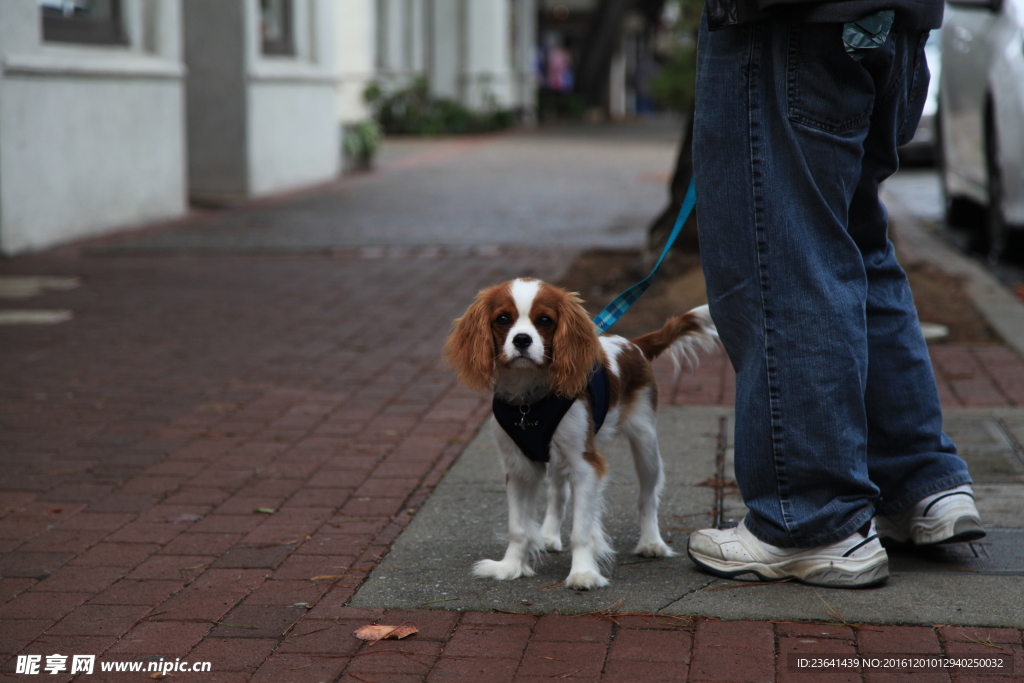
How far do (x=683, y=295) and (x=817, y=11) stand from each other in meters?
4.22

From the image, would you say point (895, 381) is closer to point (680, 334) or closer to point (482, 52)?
point (680, 334)

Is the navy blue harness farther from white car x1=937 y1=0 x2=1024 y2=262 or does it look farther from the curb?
white car x1=937 y1=0 x2=1024 y2=262

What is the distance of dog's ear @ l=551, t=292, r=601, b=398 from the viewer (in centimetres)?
320

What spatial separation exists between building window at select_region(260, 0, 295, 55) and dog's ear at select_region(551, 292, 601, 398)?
13.2 meters

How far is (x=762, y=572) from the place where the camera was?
3.32 meters

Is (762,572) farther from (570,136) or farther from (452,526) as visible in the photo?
(570,136)

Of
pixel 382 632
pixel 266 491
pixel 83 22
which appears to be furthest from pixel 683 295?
pixel 83 22

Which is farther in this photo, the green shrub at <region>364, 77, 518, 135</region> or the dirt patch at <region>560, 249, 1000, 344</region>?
the green shrub at <region>364, 77, 518, 135</region>

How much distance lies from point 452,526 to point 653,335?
0.88 m

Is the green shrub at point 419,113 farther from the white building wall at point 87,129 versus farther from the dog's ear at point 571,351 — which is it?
the dog's ear at point 571,351

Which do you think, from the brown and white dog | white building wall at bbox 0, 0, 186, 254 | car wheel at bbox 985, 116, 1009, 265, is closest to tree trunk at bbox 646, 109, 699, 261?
car wheel at bbox 985, 116, 1009, 265

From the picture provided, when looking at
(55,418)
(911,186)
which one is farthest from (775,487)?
(911,186)

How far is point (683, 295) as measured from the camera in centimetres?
723

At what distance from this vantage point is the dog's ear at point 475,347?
3.24 metres
